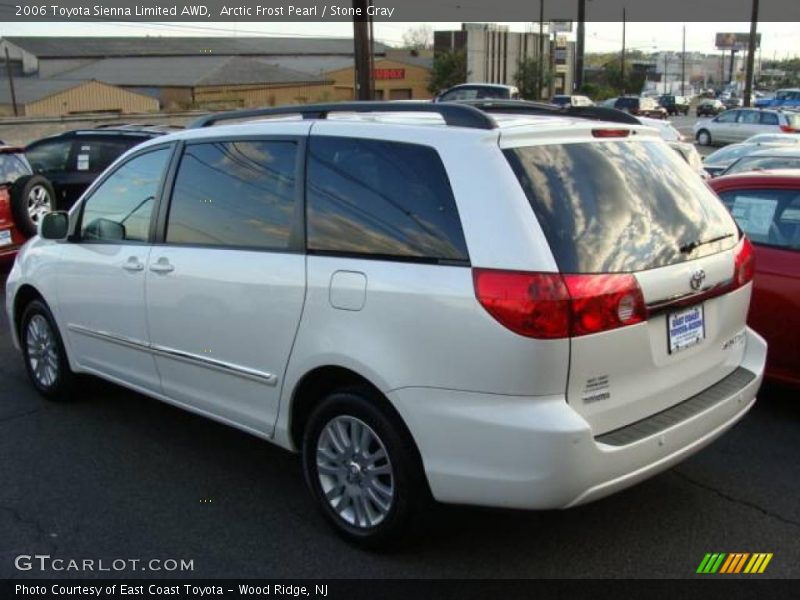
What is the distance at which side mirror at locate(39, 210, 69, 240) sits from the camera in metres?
5.07

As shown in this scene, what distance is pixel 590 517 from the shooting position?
12.6ft

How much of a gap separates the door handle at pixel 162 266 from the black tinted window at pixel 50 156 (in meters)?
8.46

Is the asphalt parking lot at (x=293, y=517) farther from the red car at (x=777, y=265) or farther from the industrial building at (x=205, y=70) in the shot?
the industrial building at (x=205, y=70)

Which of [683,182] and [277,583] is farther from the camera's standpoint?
[683,182]

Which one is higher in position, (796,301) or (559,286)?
(559,286)

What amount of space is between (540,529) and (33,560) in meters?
2.16

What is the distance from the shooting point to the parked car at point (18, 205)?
928 centimetres

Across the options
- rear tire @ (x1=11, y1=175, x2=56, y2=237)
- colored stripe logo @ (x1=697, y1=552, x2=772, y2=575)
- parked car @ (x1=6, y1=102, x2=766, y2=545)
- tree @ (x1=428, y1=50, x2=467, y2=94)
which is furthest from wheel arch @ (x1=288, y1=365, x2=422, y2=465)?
tree @ (x1=428, y1=50, x2=467, y2=94)

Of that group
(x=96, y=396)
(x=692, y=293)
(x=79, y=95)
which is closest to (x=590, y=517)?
(x=692, y=293)

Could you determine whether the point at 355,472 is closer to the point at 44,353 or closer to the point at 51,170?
the point at 44,353

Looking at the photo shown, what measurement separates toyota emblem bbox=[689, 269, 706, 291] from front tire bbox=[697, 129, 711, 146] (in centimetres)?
3203

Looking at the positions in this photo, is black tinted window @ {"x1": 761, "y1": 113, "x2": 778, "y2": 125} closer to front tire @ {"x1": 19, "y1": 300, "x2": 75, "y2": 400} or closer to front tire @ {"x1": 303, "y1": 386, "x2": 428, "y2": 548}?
front tire @ {"x1": 19, "y1": 300, "x2": 75, "y2": 400}

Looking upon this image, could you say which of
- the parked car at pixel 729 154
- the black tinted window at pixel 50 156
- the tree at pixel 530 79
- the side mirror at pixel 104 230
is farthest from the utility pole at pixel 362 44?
the tree at pixel 530 79

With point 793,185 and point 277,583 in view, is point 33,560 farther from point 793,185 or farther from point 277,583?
point 793,185
